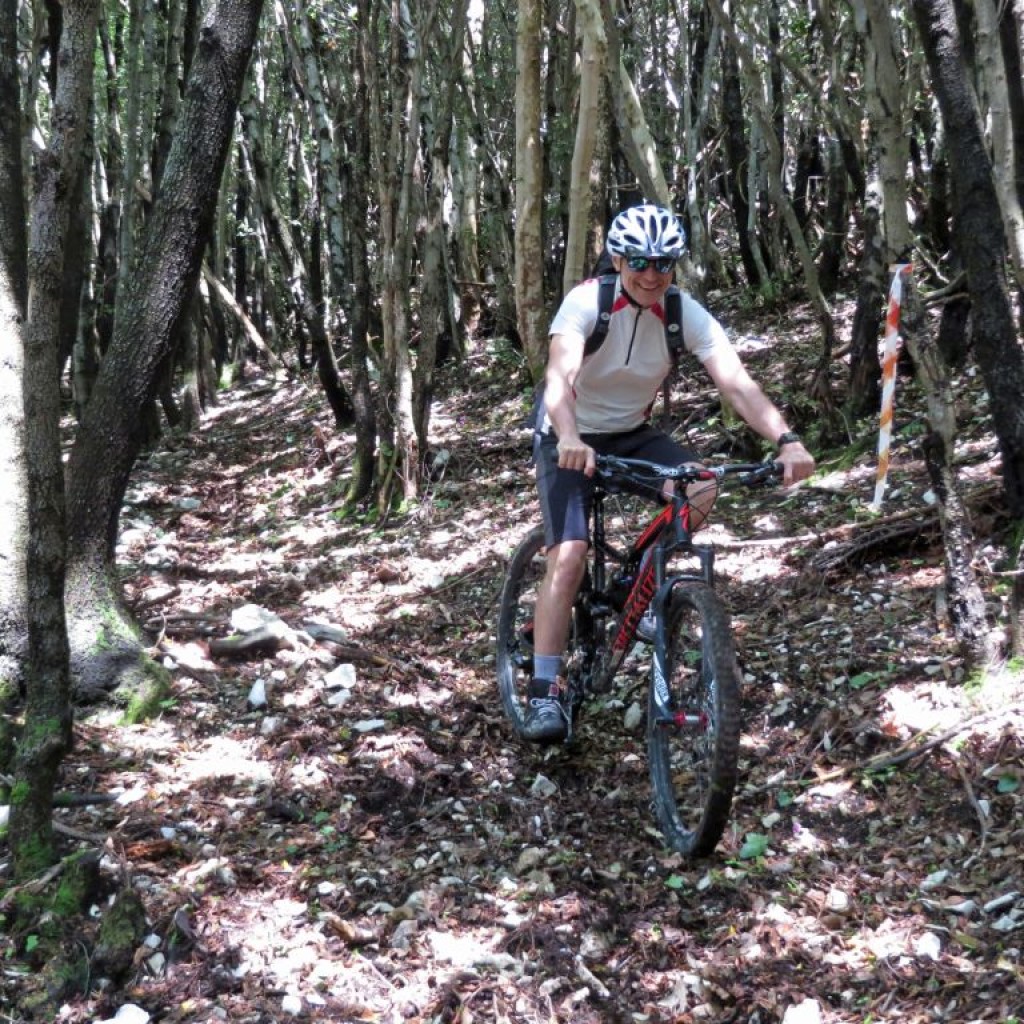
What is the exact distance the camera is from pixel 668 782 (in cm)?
451

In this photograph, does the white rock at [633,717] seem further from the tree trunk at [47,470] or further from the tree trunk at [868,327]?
the tree trunk at [868,327]

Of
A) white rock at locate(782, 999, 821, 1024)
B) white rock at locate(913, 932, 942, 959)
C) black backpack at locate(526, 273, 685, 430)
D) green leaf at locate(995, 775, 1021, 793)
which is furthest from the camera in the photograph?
black backpack at locate(526, 273, 685, 430)

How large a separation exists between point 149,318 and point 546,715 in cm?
295

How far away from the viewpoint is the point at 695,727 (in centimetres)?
427

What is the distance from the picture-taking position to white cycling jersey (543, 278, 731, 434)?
4.64 meters

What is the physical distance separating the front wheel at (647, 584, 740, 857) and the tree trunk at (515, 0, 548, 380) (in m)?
4.28

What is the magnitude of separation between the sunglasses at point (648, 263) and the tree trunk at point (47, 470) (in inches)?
83.2

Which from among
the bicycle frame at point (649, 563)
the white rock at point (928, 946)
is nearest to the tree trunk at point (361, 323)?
the bicycle frame at point (649, 563)

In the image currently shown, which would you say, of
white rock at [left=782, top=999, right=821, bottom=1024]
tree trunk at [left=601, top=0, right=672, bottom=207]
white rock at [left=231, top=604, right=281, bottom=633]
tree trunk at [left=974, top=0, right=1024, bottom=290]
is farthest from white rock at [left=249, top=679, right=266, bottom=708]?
tree trunk at [left=974, top=0, right=1024, bottom=290]

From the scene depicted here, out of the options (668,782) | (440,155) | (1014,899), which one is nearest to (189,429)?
(440,155)

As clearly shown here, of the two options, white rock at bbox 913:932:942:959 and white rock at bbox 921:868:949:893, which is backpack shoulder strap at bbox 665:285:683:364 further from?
white rock at bbox 913:932:942:959

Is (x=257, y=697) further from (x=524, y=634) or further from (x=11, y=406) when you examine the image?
(x=11, y=406)

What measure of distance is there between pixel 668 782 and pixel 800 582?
2333 mm

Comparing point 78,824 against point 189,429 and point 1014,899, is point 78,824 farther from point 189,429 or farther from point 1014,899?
point 189,429
